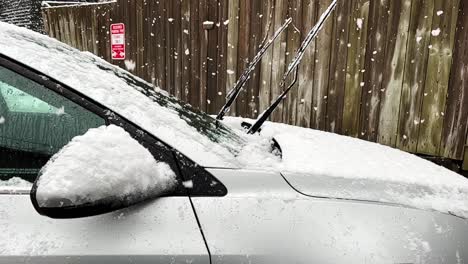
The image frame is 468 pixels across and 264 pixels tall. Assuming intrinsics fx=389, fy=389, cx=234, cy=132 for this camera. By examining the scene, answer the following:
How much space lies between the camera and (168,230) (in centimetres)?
117

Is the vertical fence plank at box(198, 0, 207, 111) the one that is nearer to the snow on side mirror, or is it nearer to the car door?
the car door

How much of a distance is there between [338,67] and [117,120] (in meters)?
3.80

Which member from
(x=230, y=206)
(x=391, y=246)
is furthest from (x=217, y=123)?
(x=391, y=246)

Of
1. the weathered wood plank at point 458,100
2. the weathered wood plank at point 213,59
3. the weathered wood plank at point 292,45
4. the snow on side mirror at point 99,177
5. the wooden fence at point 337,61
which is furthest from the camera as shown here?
the weathered wood plank at point 213,59

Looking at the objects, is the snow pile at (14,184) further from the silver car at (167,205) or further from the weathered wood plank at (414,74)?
the weathered wood plank at (414,74)

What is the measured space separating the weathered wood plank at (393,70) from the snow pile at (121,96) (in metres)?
3.17

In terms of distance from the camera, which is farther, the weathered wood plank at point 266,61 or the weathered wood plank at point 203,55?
the weathered wood plank at point 203,55

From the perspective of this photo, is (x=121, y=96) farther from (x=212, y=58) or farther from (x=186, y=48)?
(x=186, y=48)

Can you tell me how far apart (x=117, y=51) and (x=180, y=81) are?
A: 1407 mm

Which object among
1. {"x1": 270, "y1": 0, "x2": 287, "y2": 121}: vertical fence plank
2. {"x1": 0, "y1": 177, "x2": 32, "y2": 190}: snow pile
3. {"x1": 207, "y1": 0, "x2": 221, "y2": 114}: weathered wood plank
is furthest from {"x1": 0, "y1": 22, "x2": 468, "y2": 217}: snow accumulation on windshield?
{"x1": 207, "y1": 0, "x2": 221, "y2": 114}: weathered wood plank

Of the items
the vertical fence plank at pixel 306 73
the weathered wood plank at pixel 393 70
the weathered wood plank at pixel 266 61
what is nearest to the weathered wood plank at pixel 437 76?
the weathered wood plank at pixel 393 70

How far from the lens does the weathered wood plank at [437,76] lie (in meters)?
3.97

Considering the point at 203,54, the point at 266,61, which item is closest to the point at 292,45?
the point at 266,61

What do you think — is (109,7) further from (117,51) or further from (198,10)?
(198,10)
